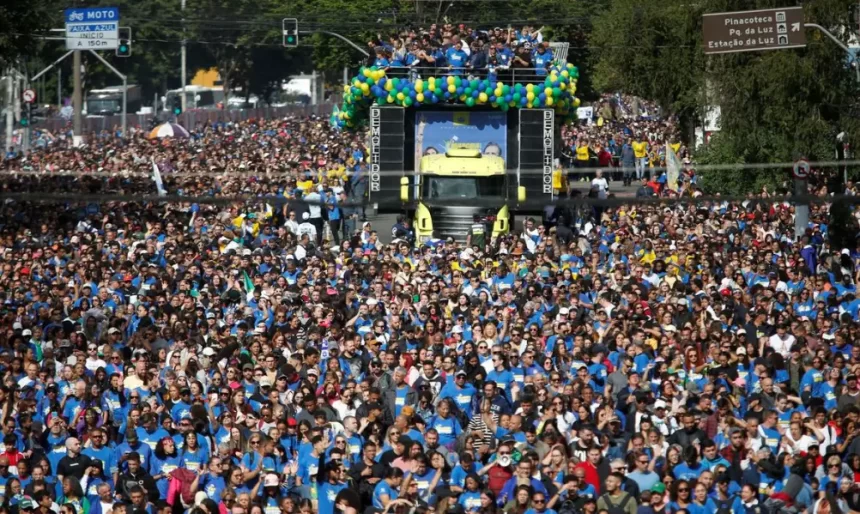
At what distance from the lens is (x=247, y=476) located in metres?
14.2

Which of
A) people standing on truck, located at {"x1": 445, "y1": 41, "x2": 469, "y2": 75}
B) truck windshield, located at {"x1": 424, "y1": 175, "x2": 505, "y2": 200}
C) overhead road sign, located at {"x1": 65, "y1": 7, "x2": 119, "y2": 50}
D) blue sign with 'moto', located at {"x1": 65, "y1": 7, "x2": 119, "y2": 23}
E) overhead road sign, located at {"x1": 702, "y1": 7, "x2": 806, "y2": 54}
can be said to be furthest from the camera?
blue sign with 'moto', located at {"x1": 65, "y1": 7, "x2": 119, "y2": 23}

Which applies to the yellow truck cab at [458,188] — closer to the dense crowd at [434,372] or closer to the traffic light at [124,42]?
the dense crowd at [434,372]

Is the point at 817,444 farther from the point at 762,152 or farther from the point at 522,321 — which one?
the point at 762,152

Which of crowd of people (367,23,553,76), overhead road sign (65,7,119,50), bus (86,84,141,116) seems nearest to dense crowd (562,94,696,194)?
crowd of people (367,23,553,76)

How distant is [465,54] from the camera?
1296 inches

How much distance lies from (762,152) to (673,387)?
2254 cm

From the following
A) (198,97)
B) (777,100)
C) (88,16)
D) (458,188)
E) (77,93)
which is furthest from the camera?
(198,97)

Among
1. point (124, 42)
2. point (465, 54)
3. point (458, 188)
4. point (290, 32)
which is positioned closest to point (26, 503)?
point (458, 188)

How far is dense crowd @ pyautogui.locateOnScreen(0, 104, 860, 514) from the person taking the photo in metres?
14.0

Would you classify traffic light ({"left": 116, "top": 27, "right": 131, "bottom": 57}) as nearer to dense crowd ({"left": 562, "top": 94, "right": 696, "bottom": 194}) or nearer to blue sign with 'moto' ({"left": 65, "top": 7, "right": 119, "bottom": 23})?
blue sign with 'moto' ({"left": 65, "top": 7, "right": 119, "bottom": 23})

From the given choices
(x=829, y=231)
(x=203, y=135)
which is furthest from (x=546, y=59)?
(x=203, y=135)

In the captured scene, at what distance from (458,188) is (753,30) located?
7098 millimetres

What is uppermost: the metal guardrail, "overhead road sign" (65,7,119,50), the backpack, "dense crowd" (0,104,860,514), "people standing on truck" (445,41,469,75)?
"overhead road sign" (65,7,119,50)

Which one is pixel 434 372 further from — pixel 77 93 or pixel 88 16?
pixel 77 93
